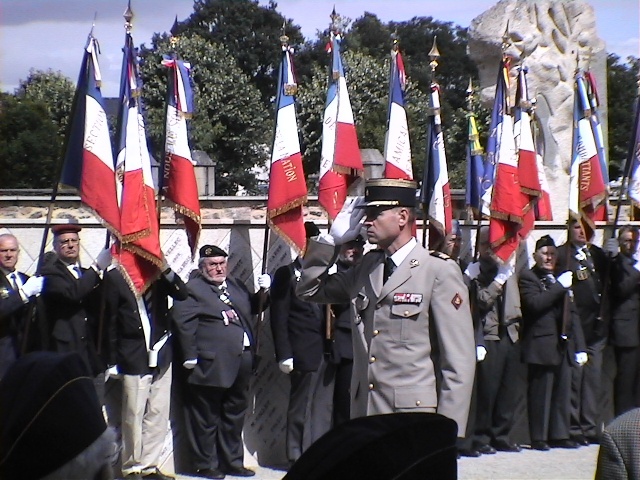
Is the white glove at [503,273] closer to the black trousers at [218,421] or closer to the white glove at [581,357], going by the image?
the white glove at [581,357]

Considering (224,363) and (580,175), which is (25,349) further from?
(580,175)

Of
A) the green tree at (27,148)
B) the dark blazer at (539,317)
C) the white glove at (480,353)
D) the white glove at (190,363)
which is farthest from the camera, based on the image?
the green tree at (27,148)

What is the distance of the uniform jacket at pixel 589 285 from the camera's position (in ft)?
28.7

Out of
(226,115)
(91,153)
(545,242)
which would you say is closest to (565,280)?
(545,242)

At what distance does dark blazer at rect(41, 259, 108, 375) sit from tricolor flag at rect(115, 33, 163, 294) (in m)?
0.27

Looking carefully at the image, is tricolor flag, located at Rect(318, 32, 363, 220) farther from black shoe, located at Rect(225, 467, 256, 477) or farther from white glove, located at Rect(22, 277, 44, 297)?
white glove, located at Rect(22, 277, 44, 297)

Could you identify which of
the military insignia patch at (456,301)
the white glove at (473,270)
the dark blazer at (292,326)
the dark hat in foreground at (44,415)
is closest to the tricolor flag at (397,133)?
the white glove at (473,270)

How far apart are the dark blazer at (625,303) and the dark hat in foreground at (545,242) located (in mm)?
642

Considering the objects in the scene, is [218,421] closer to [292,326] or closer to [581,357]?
[292,326]

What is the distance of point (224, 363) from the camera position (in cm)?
734

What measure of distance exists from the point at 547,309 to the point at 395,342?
4046 mm

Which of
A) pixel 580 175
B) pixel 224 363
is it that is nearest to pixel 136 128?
pixel 224 363

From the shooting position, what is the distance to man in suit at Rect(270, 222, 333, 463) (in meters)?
7.66

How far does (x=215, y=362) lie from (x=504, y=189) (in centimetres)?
262
